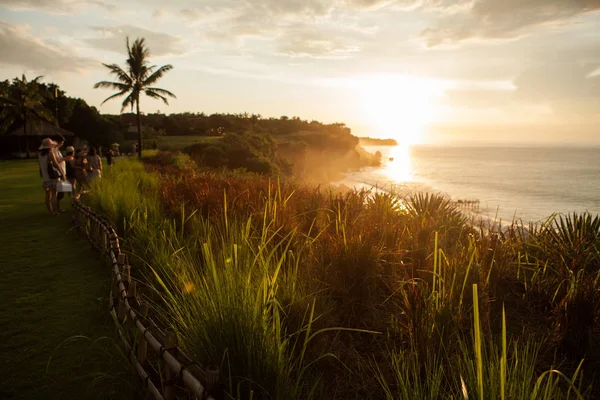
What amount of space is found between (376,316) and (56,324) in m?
3.52

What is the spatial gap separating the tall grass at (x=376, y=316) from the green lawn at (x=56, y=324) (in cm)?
68

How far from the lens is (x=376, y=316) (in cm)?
396

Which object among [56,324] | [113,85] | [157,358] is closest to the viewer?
[157,358]

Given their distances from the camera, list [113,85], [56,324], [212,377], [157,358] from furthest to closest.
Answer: [113,85]
[56,324]
[157,358]
[212,377]

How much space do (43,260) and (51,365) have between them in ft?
12.5

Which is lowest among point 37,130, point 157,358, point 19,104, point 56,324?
point 56,324

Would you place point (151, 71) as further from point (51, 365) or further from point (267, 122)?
point (267, 122)

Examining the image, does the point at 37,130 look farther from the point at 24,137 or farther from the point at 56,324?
the point at 56,324

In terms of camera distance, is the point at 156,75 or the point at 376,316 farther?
the point at 156,75

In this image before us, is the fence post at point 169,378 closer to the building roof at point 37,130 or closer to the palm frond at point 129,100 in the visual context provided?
the palm frond at point 129,100

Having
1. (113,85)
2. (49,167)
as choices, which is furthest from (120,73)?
(49,167)

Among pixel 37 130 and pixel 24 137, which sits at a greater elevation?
pixel 37 130

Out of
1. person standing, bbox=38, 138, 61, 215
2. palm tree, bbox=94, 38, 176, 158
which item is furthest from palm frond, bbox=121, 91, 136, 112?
person standing, bbox=38, 138, 61, 215

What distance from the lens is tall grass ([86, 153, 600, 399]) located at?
2.54 m
